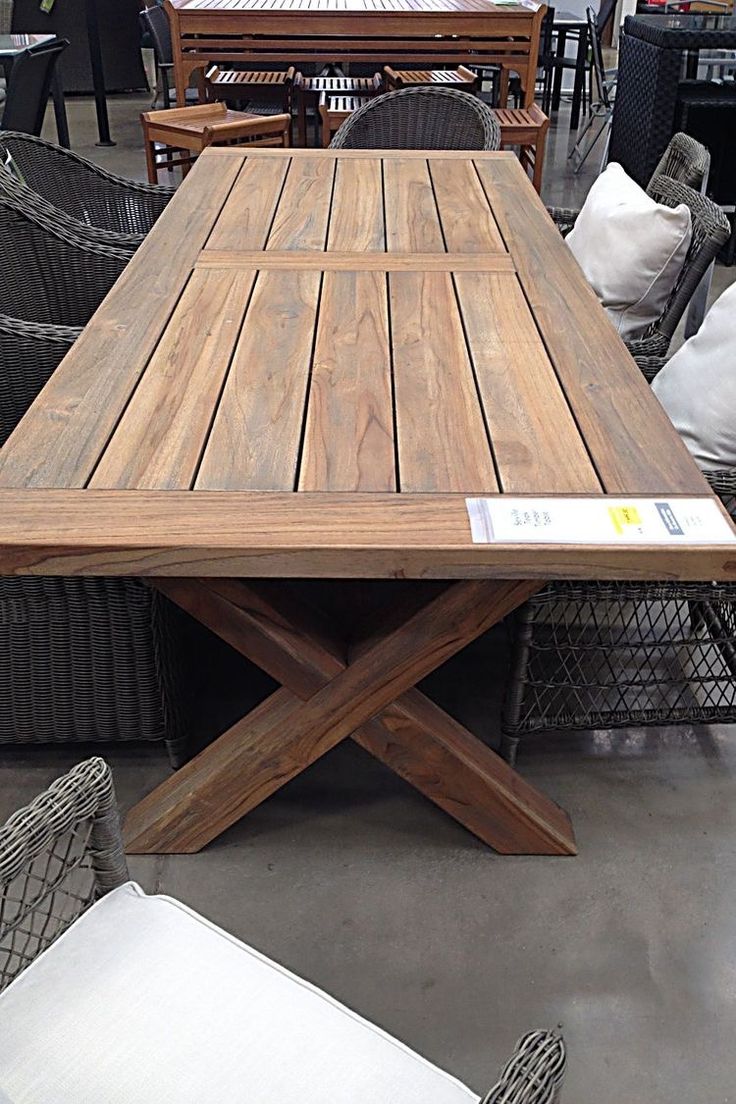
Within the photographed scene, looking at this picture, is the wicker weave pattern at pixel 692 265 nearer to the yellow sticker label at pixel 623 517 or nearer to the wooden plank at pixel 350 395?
the wooden plank at pixel 350 395

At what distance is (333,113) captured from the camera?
209 inches

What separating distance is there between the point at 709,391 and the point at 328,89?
4.87m

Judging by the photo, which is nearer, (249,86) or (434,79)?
(434,79)

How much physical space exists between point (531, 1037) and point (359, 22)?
19.5 feet

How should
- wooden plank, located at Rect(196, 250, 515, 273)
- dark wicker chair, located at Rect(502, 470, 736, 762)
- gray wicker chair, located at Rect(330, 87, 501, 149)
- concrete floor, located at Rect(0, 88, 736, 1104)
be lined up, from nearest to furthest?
concrete floor, located at Rect(0, 88, 736, 1104) < dark wicker chair, located at Rect(502, 470, 736, 762) < wooden plank, located at Rect(196, 250, 515, 273) < gray wicker chair, located at Rect(330, 87, 501, 149)

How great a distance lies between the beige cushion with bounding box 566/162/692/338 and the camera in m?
2.48

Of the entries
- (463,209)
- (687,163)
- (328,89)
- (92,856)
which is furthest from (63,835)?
(328,89)

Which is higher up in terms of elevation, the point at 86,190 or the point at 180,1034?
the point at 86,190

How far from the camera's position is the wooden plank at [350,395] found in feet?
4.91

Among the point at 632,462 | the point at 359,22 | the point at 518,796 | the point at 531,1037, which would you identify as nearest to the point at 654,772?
the point at 518,796

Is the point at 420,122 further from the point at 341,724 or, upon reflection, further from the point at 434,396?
the point at 341,724

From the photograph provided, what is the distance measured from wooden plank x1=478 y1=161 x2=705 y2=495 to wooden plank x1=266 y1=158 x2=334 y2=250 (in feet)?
1.49

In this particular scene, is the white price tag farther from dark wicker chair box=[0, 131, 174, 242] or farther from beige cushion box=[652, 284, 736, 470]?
dark wicker chair box=[0, 131, 174, 242]

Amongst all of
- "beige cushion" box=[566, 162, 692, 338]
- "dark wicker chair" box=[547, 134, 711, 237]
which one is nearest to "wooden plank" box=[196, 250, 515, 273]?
"beige cushion" box=[566, 162, 692, 338]
